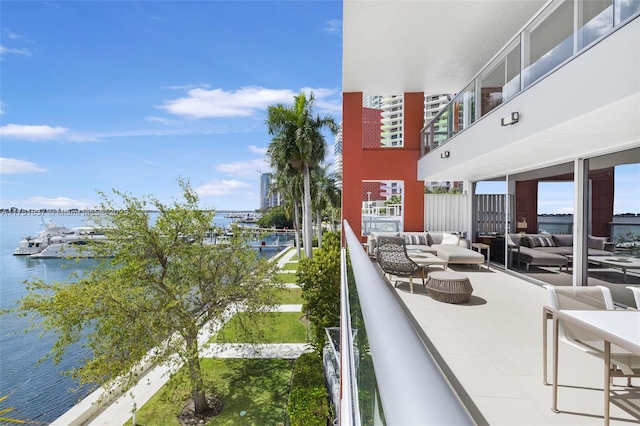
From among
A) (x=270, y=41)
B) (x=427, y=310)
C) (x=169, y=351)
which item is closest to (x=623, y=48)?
(x=427, y=310)

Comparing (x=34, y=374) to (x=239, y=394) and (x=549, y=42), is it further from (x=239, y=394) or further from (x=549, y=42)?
(x=549, y=42)

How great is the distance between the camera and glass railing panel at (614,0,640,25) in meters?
3.13

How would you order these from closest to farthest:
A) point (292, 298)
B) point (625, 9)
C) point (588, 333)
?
point (588, 333), point (625, 9), point (292, 298)

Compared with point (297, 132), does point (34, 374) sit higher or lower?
lower

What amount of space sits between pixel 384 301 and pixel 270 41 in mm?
61702

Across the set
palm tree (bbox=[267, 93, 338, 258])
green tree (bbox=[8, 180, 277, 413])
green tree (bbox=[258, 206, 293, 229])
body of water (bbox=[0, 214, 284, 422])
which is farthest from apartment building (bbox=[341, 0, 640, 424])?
green tree (bbox=[258, 206, 293, 229])

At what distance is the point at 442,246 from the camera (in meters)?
9.88

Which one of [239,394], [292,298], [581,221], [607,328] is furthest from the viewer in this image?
[292,298]

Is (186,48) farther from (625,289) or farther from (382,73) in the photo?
(625,289)

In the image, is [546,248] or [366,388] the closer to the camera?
[366,388]

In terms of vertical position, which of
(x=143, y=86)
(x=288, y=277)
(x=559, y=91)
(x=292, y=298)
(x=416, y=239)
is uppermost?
(x=143, y=86)

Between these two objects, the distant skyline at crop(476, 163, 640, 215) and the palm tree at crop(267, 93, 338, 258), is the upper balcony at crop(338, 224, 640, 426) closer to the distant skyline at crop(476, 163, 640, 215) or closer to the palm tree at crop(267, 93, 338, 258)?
the distant skyline at crop(476, 163, 640, 215)

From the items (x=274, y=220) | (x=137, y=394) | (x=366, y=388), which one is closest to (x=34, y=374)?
(x=137, y=394)

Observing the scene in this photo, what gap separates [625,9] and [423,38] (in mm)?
5149
